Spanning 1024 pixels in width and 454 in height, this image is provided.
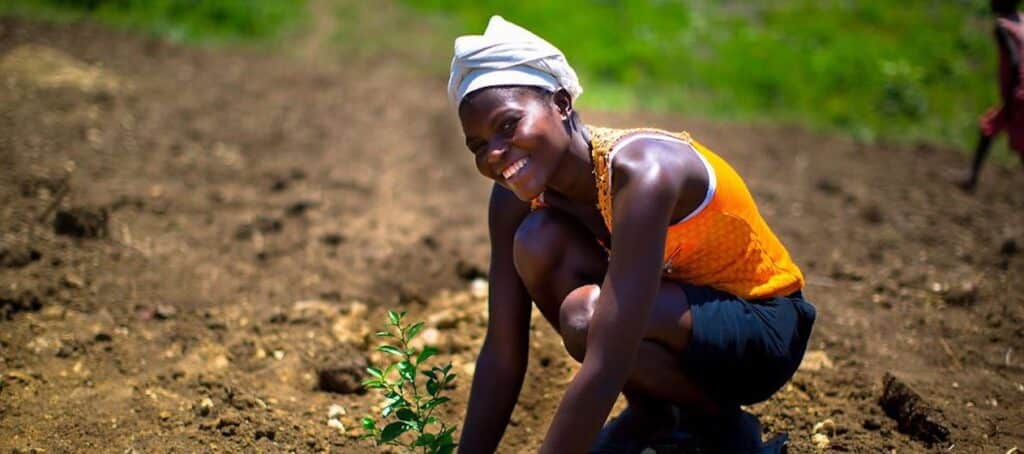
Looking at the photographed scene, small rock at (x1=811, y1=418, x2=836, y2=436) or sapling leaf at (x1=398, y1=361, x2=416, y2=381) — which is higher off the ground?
sapling leaf at (x1=398, y1=361, x2=416, y2=381)

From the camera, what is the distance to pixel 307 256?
4656 millimetres

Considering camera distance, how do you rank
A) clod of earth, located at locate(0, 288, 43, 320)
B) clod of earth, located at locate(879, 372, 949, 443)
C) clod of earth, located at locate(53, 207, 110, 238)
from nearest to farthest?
clod of earth, located at locate(879, 372, 949, 443) → clod of earth, located at locate(0, 288, 43, 320) → clod of earth, located at locate(53, 207, 110, 238)

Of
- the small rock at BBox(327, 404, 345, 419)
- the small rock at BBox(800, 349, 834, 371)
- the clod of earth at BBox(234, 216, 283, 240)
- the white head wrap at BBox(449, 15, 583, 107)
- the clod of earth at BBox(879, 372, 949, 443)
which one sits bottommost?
the clod of earth at BBox(234, 216, 283, 240)

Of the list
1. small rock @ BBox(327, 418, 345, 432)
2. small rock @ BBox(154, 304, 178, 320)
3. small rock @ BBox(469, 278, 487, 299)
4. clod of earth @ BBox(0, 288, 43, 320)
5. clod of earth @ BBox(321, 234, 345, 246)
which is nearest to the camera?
small rock @ BBox(327, 418, 345, 432)

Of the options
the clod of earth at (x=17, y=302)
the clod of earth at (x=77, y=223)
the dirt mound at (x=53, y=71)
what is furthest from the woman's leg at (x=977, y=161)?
the dirt mound at (x=53, y=71)

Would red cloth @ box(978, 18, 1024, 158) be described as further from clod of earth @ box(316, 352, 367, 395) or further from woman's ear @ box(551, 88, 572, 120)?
clod of earth @ box(316, 352, 367, 395)

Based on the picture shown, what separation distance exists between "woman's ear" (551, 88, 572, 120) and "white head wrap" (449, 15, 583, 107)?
0.07 feet

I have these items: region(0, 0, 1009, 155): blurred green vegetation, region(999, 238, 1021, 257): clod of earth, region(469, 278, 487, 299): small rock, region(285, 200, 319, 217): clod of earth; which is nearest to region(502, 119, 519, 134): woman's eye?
region(469, 278, 487, 299): small rock

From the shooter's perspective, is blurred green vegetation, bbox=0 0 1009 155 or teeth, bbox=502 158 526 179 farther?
blurred green vegetation, bbox=0 0 1009 155

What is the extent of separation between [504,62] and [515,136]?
188 millimetres

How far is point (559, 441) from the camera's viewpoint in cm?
241

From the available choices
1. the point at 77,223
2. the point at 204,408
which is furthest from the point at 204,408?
the point at 77,223

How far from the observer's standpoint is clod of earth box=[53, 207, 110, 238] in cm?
441

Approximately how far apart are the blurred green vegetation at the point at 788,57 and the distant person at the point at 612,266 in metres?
3.79
